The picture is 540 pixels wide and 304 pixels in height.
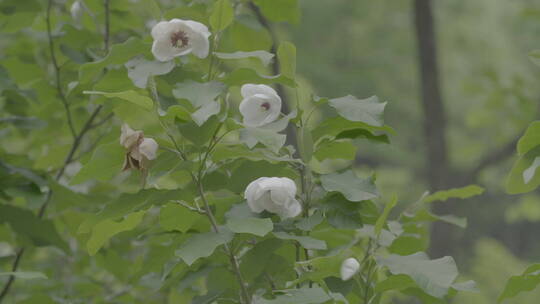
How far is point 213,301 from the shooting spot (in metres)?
1.21

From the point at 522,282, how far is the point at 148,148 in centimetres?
57

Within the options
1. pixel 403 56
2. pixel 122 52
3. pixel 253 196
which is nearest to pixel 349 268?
pixel 253 196

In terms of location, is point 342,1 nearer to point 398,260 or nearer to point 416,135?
point 416,135

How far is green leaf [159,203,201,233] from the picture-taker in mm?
1095

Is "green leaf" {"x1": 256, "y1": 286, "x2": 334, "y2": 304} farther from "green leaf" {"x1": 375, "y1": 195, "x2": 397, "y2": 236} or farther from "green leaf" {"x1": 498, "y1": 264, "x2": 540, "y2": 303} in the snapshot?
"green leaf" {"x1": 498, "y1": 264, "x2": 540, "y2": 303}

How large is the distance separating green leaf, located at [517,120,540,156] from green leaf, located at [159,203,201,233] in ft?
1.60

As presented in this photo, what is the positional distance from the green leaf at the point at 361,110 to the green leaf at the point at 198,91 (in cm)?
17

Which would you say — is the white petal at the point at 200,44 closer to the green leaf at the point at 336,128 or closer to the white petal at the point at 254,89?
the white petal at the point at 254,89

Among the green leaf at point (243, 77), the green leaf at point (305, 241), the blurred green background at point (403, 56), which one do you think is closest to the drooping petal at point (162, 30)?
the green leaf at point (243, 77)

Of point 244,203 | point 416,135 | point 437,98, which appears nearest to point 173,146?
point 244,203

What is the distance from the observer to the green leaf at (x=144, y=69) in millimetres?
1161

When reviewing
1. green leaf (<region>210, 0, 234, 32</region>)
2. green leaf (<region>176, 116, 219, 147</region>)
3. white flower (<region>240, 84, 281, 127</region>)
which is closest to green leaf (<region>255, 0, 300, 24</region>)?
green leaf (<region>210, 0, 234, 32</region>)

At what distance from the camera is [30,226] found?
5.15 feet

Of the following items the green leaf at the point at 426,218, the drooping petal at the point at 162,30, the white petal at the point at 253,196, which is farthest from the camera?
the green leaf at the point at 426,218
